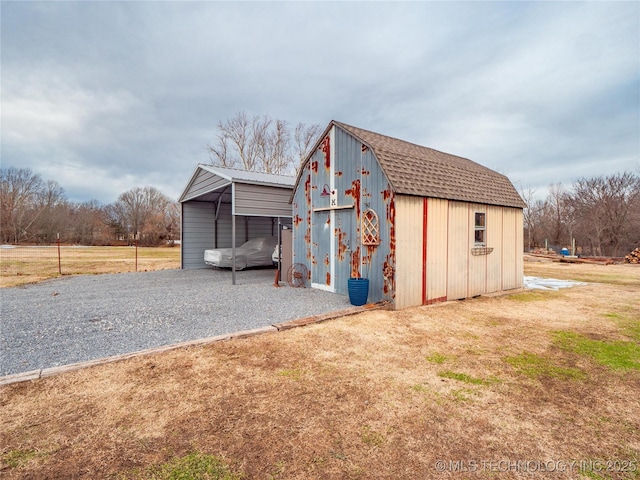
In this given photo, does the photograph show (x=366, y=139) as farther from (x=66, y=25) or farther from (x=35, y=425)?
(x=66, y=25)

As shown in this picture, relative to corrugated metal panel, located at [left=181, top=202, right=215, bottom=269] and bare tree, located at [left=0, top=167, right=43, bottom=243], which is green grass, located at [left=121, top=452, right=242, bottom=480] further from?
bare tree, located at [left=0, top=167, right=43, bottom=243]

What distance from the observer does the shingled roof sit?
6.46m

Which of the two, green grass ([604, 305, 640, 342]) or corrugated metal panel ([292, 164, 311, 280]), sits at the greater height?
corrugated metal panel ([292, 164, 311, 280])

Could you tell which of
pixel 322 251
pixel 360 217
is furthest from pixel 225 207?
pixel 360 217

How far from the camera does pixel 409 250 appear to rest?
631 centimetres

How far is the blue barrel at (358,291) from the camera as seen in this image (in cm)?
637

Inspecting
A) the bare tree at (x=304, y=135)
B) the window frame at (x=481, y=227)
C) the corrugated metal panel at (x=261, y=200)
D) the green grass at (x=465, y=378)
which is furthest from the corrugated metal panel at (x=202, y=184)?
the bare tree at (x=304, y=135)

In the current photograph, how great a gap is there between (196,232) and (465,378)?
12814mm

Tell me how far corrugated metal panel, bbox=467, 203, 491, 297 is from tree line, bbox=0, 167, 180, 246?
3429 centimetres

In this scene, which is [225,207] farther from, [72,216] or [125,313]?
[72,216]

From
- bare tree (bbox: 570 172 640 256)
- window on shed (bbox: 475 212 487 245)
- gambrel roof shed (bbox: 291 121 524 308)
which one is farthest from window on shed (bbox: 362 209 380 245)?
bare tree (bbox: 570 172 640 256)

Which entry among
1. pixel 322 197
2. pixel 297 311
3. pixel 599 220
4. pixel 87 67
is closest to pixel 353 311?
pixel 297 311

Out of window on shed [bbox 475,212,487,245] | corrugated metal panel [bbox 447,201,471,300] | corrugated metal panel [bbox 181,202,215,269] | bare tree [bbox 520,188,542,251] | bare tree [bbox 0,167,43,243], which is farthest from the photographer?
bare tree [bbox 0,167,43,243]

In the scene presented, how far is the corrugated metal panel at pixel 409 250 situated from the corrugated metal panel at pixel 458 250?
108 centimetres
